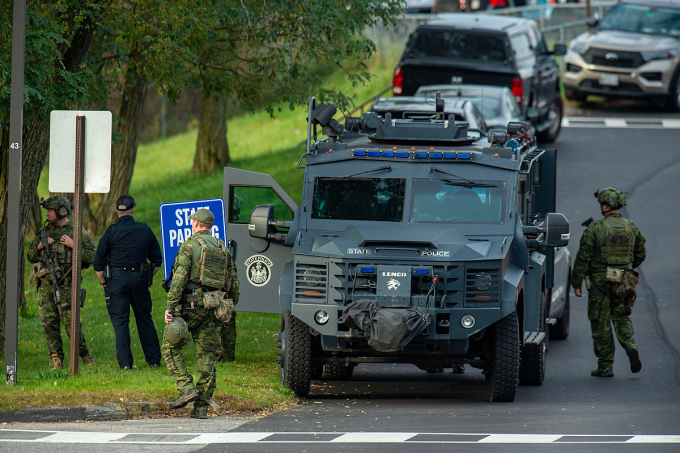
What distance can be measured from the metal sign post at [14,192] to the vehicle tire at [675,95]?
58.8ft

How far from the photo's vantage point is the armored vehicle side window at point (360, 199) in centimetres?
1000

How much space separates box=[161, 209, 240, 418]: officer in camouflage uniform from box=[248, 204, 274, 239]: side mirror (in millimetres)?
1008

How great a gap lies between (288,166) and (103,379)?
15.3m

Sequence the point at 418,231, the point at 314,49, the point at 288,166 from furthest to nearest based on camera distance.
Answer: the point at 288,166 < the point at 314,49 < the point at 418,231

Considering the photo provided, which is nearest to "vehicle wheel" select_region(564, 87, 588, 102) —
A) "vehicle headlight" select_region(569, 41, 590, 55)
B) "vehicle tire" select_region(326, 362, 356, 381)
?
"vehicle headlight" select_region(569, 41, 590, 55)

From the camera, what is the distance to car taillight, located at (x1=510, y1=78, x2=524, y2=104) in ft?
64.6

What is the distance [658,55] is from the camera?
2328cm

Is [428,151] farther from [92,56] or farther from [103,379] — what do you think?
[92,56]

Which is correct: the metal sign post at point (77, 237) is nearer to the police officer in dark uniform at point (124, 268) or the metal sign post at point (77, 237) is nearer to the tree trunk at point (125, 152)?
the police officer in dark uniform at point (124, 268)

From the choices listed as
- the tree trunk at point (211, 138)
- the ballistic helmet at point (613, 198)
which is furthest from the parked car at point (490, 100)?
the tree trunk at point (211, 138)

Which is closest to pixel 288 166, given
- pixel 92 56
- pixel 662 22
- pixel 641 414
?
pixel 662 22

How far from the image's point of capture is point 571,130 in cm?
2448

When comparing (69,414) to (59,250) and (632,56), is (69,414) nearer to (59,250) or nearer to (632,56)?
(59,250)

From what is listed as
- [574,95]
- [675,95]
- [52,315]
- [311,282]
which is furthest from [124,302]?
[675,95]
